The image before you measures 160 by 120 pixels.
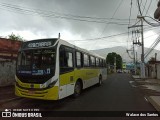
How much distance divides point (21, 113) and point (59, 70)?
8.09 feet

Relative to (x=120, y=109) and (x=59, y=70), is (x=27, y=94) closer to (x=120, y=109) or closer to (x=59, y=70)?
(x=59, y=70)

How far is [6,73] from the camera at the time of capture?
15.6m

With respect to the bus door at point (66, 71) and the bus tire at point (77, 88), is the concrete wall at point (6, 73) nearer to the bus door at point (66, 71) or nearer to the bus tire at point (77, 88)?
the bus tire at point (77, 88)

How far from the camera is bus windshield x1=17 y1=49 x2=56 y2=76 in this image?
29.2ft

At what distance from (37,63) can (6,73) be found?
7602 mm

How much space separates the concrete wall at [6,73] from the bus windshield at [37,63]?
6.41 metres

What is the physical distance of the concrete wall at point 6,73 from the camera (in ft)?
50.0

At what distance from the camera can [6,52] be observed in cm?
1593

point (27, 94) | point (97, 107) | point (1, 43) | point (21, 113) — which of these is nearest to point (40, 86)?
point (27, 94)

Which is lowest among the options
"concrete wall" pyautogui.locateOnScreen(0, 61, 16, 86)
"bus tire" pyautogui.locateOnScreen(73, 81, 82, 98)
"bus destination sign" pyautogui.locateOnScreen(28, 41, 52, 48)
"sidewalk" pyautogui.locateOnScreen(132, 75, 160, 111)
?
"sidewalk" pyautogui.locateOnScreen(132, 75, 160, 111)

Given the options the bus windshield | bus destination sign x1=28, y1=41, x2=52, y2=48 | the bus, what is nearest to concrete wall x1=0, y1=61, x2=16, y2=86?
the bus

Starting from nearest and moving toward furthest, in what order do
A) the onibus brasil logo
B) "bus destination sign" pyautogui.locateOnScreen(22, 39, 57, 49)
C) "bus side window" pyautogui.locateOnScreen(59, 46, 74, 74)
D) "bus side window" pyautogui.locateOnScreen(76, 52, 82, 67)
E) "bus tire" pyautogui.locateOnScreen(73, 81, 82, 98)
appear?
1. the onibus brasil logo
2. "bus destination sign" pyautogui.locateOnScreen(22, 39, 57, 49)
3. "bus side window" pyautogui.locateOnScreen(59, 46, 74, 74)
4. "bus tire" pyautogui.locateOnScreen(73, 81, 82, 98)
5. "bus side window" pyautogui.locateOnScreen(76, 52, 82, 67)

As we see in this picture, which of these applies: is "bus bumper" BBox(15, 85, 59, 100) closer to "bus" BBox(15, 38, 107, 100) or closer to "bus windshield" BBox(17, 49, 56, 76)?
"bus" BBox(15, 38, 107, 100)

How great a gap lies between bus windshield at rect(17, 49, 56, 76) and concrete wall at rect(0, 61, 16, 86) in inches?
252
